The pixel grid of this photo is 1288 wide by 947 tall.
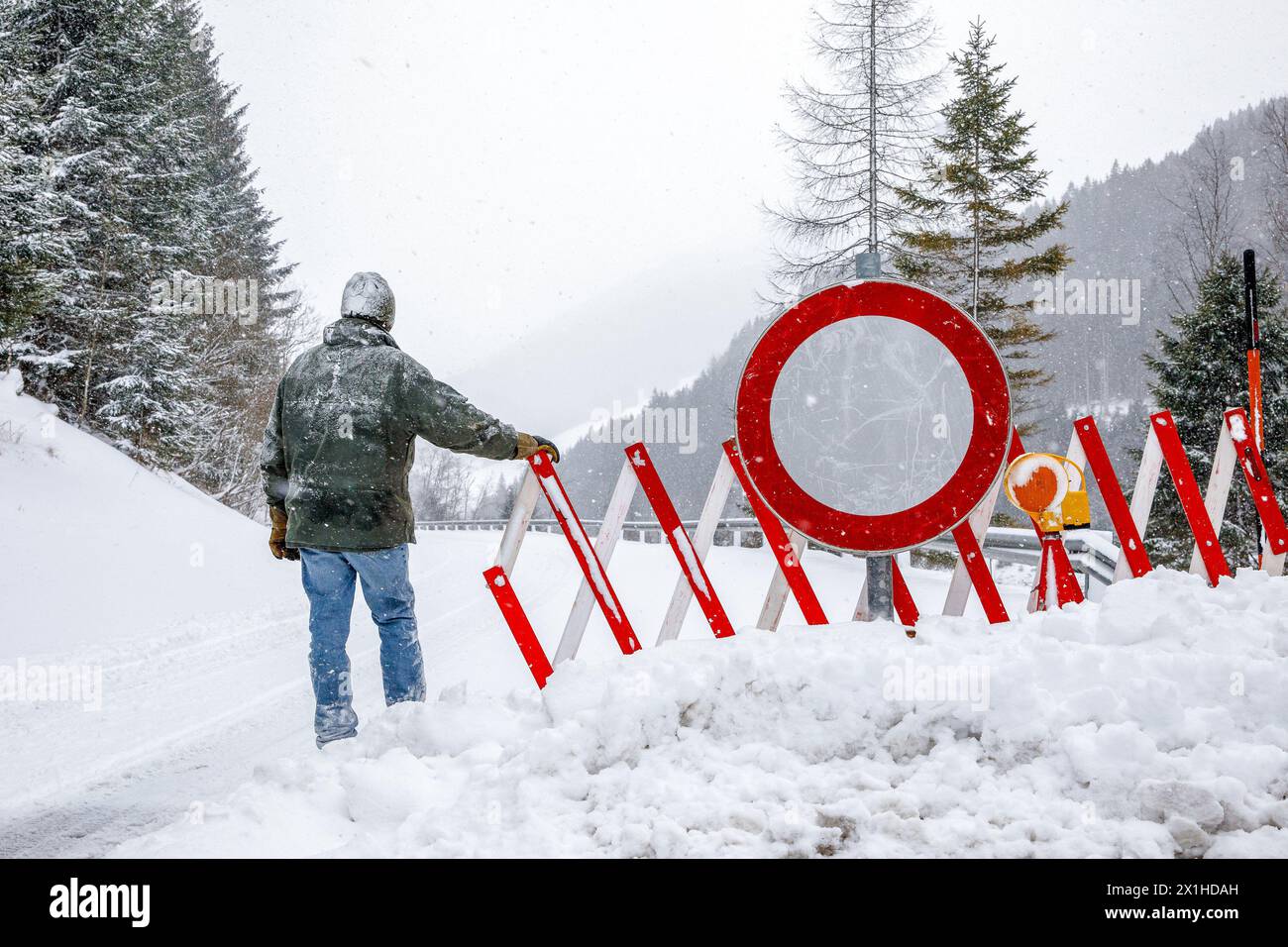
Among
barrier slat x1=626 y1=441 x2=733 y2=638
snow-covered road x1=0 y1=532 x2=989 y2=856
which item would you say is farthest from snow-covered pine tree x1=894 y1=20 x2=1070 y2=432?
barrier slat x1=626 y1=441 x2=733 y2=638

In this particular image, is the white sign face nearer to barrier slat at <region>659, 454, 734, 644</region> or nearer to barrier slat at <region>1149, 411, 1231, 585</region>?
barrier slat at <region>659, 454, 734, 644</region>

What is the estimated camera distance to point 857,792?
6.11 ft

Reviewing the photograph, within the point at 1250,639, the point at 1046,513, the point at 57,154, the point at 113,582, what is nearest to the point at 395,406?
the point at 1046,513

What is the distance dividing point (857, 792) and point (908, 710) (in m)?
0.36

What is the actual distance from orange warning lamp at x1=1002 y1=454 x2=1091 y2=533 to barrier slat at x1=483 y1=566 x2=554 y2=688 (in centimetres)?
211

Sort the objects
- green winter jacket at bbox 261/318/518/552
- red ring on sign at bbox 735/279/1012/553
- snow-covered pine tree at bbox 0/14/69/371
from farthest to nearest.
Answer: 1. snow-covered pine tree at bbox 0/14/69/371
2. green winter jacket at bbox 261/318/518/552
3. red ring on sign at bbox 735/279/1012/553

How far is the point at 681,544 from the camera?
341 cm

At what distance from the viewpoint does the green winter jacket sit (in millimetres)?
3184

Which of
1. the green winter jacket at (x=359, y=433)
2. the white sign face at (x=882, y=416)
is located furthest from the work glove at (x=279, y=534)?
the white sign face at (x=882, y=416)

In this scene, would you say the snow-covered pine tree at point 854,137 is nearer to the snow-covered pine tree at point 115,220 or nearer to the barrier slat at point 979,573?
the snow-covered pine tree at point 115,220

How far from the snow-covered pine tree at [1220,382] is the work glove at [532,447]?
1592 cm

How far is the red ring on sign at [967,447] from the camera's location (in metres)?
2.67
